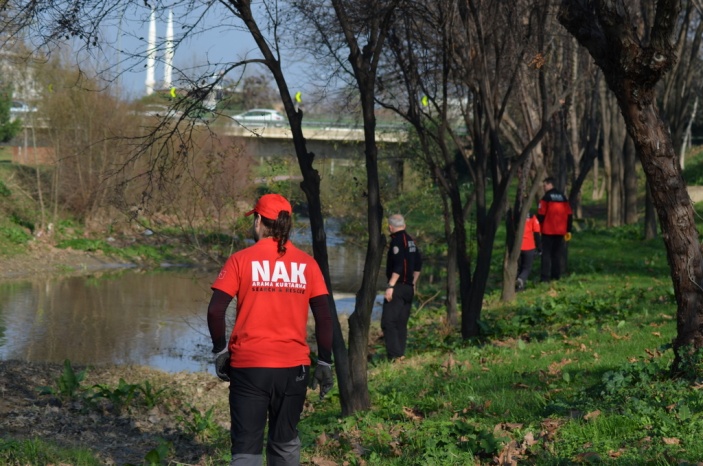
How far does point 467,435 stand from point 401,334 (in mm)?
6030

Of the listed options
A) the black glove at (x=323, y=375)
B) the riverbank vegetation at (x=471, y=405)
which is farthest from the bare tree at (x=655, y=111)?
the black glove at (x=323, y=375)

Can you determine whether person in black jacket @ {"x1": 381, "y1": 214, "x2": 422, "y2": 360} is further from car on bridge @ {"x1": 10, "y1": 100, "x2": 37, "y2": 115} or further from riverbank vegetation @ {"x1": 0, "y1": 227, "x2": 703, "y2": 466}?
car on bridge @ {"x1": 10, "y1": 100, "x2": 37, "y2": 115}

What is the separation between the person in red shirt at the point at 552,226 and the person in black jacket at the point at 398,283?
647cm

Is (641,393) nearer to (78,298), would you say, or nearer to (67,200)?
(78,298)

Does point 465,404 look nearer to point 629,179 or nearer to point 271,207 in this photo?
point 271,207

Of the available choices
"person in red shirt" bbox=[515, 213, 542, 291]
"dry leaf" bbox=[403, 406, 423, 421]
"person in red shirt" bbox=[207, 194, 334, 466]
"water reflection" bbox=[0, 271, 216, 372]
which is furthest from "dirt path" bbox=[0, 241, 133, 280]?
"person in red shirt" bbox=[207, 194, 334, 466]

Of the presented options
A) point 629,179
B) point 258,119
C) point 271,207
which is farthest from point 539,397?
point 629,179

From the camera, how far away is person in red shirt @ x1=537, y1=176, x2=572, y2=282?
719 inches

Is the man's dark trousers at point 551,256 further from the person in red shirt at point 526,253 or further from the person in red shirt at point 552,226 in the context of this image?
the person in red shirt at point 526,253

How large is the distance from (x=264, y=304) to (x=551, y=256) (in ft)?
46.4

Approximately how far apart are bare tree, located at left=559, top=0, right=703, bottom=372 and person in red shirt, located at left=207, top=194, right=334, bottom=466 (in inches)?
131

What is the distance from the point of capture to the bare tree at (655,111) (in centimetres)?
732

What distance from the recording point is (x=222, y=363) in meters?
5.59

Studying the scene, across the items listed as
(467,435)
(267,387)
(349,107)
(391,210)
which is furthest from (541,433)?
(391,210)
